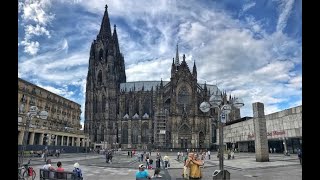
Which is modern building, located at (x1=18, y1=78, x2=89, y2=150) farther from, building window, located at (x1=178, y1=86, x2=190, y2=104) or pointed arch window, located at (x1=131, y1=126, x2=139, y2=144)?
building window, located at (x1=178, y1=86, x2=190, y2=104)

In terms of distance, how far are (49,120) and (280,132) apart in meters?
46.4

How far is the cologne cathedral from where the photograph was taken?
84562 millimetres

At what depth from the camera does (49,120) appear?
218 ft

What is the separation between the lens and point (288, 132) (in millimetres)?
45000

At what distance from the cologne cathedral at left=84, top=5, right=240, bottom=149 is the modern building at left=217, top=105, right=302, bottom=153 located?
19152mm

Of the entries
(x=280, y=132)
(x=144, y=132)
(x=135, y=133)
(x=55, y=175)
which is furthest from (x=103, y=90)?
(x=55, y=175)

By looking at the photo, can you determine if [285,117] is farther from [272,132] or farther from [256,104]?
[256,104]

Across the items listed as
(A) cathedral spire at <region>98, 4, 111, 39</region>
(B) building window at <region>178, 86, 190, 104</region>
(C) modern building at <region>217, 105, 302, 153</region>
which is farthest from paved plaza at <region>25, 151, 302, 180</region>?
(A) cathedral spire at <region>98, 4, 111, 39</region>

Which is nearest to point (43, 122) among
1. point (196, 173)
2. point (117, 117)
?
point (117, 117)

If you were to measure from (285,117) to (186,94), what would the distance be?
1713 inches

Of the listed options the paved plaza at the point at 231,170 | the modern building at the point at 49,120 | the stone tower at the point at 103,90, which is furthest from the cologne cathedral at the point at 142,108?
the paved plaza at the point at 231,170

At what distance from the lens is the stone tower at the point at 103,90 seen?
93.6 metres

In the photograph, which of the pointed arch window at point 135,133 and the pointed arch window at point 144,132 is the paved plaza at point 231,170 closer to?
the pointed arch window at point 144,132
